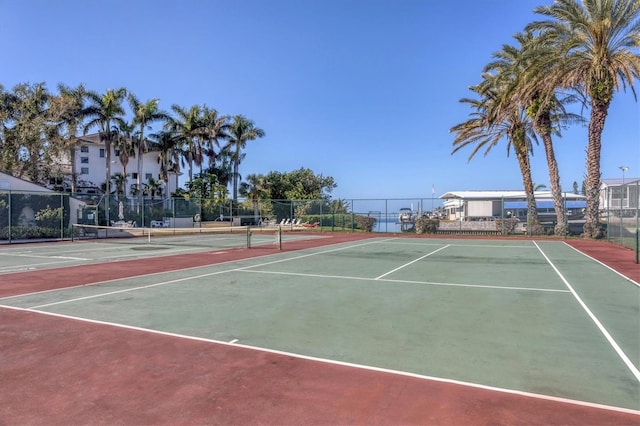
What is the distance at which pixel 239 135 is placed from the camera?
179ft

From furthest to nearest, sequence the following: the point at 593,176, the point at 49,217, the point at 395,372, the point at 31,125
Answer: the point at 31,125 → the point at 49,217 → the point at 593,176 → the point at 395,372

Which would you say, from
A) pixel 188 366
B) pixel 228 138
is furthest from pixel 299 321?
pixel 228 138

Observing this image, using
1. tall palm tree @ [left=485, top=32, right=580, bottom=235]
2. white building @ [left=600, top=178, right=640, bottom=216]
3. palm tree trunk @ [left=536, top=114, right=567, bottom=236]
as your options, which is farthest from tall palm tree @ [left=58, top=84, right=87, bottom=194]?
white building @ [left=600, top=178, right=640, bottom=216]

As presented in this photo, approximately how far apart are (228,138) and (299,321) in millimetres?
51738

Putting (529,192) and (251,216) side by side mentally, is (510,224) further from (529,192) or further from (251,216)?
(251,216)

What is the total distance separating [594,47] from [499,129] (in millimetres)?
10121

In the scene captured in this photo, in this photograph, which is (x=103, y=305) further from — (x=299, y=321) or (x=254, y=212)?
(x=254, y=212)

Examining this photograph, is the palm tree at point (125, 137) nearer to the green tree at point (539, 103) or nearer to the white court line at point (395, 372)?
the green tree at point (539, 103)

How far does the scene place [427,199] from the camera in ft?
111

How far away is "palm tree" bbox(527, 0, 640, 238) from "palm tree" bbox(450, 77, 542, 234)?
4401 millimetres

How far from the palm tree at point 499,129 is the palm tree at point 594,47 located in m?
4.40

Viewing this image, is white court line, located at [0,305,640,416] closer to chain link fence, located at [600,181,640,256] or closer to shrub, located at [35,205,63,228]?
chain link fence, located at [600,181,640,256]

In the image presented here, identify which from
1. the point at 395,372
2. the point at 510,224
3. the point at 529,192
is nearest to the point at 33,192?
the point at 395,372

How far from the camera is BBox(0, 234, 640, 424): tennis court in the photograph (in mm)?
3871
